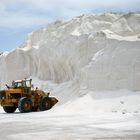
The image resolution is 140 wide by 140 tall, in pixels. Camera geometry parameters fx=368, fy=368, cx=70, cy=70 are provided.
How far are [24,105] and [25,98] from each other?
1.46ft

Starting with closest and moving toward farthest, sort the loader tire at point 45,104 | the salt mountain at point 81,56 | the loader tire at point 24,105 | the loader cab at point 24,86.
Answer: the loader tire at point 24,105 < the loader tire at point 45,104 < the loader cab at point 24,86 < the salt mountain at point 81,56

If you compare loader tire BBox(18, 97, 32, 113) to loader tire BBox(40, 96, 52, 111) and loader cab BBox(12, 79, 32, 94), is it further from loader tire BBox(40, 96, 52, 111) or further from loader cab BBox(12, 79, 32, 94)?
loader cab BBox(12, 79, 32, 94)

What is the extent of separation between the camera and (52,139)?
9.73 meters

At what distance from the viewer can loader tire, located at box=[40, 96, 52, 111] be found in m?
23.3

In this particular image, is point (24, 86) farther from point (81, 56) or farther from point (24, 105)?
point (81, 56)

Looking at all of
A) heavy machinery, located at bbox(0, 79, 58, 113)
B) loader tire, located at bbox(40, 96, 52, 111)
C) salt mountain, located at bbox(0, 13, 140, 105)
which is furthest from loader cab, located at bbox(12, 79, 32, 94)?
salt mountain, located at bbox(0, 13, 140, 105)

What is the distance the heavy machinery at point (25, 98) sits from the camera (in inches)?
901

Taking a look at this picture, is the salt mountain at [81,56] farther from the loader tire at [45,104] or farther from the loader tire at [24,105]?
the loader tire at [24,105]

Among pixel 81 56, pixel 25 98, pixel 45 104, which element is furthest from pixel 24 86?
pixel 81 56

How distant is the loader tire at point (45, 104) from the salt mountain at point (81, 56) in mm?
2244

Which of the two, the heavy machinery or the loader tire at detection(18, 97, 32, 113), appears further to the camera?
the heavy machinery

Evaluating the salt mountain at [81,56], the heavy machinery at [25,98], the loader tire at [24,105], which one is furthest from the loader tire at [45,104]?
the salt mountain at [81,56]

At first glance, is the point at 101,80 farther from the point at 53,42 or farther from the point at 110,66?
the point at 53,42

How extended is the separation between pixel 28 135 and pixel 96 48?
18162 mm
